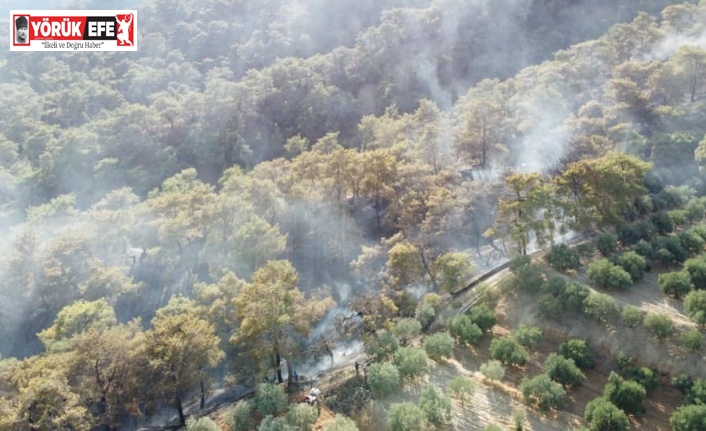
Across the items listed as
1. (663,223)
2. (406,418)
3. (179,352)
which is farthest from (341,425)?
(663,223)

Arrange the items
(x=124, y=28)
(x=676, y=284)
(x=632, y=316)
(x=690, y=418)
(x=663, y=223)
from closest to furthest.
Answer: (x=690, y=418) → (x=632, y=316) → (x=676, y=284) → (x=663, y=223) → (x=124, y=28)

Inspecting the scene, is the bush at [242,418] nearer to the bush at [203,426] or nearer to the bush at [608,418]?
the bush at [203,426]

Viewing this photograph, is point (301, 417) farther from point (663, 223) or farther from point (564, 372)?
point (663, 223)

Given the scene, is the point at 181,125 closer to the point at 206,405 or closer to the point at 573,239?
the point at 206,405

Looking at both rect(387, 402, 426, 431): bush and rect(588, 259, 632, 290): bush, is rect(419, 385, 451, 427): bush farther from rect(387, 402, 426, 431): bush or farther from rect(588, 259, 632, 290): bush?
rect(588, 259, 632, 290): bush

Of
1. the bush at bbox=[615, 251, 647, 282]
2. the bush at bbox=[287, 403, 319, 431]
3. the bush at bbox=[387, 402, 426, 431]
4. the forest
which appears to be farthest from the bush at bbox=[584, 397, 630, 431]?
the bush at bbox=[287, 403, 319, 431]

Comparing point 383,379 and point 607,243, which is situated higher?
point 607,243
